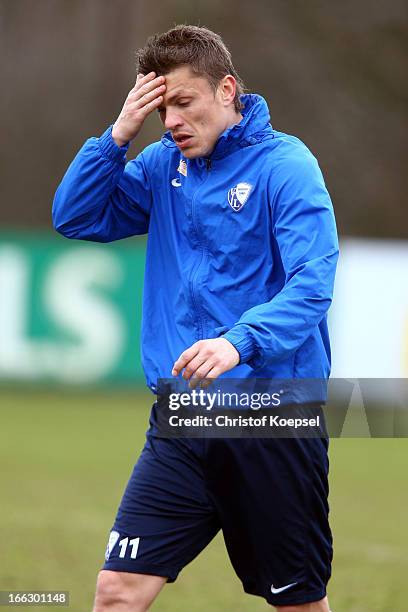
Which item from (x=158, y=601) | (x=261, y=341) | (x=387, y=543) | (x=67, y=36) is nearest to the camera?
(x=261, y=341)

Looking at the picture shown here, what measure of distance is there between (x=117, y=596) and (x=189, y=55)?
6.18 ft

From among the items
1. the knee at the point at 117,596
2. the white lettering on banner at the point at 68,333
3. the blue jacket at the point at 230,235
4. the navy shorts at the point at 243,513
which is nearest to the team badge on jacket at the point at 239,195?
the blue jacket at the point at 230,235

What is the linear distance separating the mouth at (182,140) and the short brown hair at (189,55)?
0.67 feet

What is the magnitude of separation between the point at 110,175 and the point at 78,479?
534 centimetres

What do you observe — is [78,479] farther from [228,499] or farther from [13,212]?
[13,212]

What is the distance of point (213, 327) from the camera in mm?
4352

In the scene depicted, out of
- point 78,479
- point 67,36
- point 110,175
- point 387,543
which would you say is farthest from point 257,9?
point 110,175

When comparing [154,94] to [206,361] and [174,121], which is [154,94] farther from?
[206,361]

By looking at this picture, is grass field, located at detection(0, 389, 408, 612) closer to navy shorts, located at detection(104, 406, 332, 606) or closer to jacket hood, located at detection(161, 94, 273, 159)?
navy shorts, located at detection(104, 406, 332, 606)

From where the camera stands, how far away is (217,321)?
14.2 feet

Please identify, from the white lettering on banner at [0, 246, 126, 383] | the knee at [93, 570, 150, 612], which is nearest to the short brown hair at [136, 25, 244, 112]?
the knee at [93, 570, 150, 612]

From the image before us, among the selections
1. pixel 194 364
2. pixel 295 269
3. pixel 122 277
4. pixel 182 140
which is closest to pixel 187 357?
pixel 194 364

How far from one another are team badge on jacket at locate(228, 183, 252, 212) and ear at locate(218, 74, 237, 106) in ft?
1.09

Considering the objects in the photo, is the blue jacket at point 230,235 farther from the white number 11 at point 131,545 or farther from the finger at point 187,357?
the white number 11 at point 131,545
